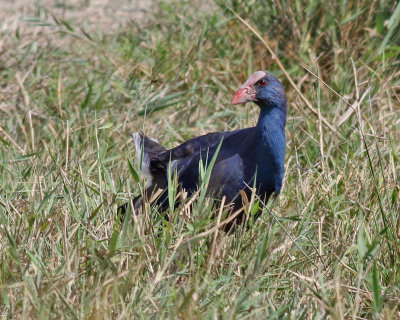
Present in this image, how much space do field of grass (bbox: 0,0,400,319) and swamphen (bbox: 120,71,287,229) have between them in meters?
0.16

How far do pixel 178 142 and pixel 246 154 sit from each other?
3.11ft

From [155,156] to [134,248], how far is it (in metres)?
1.13

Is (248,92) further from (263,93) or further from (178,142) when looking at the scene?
(178,142)

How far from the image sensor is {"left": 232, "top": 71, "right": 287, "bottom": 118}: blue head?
3633 millimetres

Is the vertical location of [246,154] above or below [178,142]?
above

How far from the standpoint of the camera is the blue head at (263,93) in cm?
363

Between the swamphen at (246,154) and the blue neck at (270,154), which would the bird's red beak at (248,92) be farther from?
the blue neck at (270,154)

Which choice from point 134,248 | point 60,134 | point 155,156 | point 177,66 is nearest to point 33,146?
point 60,134

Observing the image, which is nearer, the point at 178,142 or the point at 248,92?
the point at 248,92

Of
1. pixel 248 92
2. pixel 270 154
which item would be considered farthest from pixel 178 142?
pixel 270 154

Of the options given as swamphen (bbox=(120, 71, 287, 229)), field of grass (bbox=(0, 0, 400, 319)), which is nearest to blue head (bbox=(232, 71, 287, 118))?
swamphen (bbox=(120, 71, 287, 229))

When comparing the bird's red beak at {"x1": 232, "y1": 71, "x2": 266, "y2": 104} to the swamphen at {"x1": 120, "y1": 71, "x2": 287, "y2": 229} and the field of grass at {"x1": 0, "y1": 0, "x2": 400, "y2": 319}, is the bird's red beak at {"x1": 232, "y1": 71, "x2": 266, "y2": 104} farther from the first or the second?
the field of grass at {"x1": 0, "y1": 0, "x2": 400, "y2": 319}

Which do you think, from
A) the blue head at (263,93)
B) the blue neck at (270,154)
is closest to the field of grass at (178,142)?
the blue neck at (270,154)

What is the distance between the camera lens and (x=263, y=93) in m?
3.64
